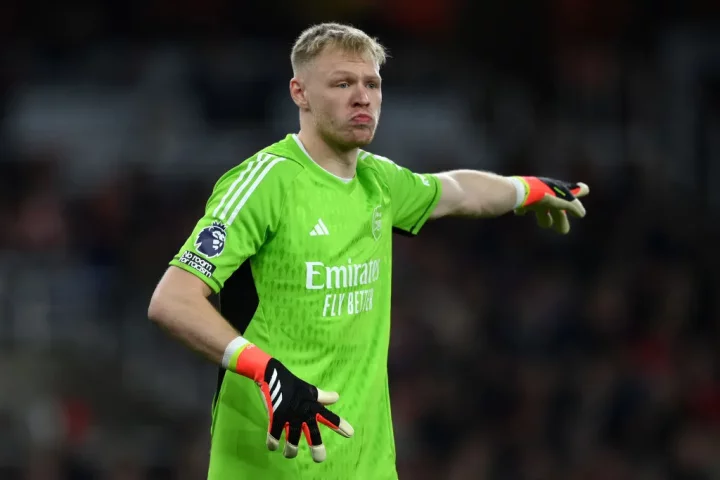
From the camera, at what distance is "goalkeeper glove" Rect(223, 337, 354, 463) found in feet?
11.6

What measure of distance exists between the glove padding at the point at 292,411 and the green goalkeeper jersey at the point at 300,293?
0.40m

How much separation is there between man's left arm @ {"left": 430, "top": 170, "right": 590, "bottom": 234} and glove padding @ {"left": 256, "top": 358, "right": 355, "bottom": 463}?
4.33 feet

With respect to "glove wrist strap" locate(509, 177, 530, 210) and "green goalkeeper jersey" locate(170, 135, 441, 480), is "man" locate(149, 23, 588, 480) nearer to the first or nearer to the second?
"green goalkeeper jersey" locate(170, 135, 441, 480)

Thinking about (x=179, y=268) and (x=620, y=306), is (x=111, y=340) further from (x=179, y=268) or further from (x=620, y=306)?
(x=179, y=268)

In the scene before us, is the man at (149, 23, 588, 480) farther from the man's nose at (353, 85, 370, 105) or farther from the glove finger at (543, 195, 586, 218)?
the glove finger at (543, 195, 586, 218)

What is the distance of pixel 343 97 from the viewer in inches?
160

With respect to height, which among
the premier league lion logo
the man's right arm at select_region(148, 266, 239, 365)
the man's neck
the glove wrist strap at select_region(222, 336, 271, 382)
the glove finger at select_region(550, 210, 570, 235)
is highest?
the man's neck

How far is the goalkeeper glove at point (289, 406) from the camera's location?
11.6 ft

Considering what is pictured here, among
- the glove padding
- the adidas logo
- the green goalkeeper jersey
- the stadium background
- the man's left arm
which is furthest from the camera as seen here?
the stadium background

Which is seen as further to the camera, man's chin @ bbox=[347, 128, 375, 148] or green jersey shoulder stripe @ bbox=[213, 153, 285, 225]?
man's chin @ bbox=[347, 128, 375, 148]

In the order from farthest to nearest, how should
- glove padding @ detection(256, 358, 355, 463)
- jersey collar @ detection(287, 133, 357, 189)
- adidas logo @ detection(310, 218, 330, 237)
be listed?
1. jersey collar @ detection(287, 133, 357, 189)
2. adidas logo @ detection(310, 218, 330, 237)
3. glove padding @ detection(256, 358, 355, 463)

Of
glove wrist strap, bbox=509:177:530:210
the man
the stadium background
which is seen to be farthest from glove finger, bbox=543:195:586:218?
the stadium background

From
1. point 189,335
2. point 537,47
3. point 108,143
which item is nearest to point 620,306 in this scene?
point 537,47

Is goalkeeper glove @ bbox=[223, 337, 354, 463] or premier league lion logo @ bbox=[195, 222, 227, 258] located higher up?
premier league lion logo @ bbox=[195, 222, 227, 258]
